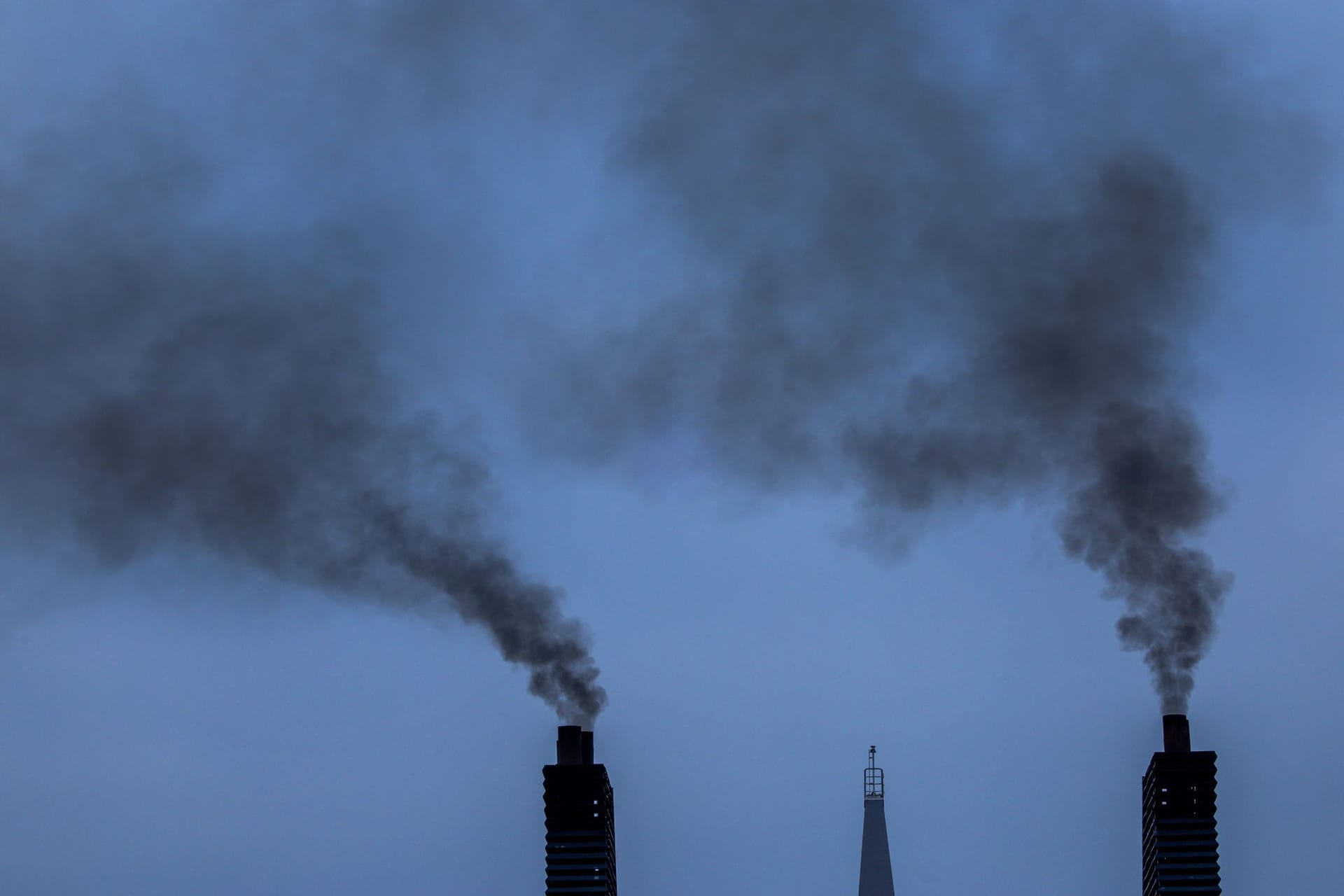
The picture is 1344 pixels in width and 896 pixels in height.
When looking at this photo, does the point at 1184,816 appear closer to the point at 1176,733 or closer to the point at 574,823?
the point at 1176,733

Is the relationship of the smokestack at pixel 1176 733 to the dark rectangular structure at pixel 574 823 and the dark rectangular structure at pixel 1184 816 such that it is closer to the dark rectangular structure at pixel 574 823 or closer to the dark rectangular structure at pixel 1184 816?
the dark rectangular structure at pixel 1184 816

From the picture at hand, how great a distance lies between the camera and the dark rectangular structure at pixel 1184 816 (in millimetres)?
90500

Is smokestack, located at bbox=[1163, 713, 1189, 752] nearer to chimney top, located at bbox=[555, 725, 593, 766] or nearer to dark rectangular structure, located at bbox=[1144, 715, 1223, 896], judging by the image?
dark rectangular structure, located at bbox=[1144, 715, 1223, 896]

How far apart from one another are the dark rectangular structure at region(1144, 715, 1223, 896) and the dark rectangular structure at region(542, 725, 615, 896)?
14.7 meters

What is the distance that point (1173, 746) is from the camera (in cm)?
9069

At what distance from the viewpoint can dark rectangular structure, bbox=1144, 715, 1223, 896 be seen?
90.5 meters

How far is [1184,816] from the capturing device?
90.8 metres

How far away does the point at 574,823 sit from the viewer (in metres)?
92.2

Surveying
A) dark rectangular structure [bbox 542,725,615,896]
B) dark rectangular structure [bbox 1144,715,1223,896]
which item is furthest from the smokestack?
dark rectangular structure [bbox 542,725,615,896]

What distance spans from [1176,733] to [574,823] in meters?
16.0

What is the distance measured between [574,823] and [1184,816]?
16006mm

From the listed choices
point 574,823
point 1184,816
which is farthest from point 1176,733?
point 574,823

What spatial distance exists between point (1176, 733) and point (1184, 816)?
85.8 inches

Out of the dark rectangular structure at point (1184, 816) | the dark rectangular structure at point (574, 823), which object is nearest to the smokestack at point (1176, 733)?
the dark rectangular structure at point (1184, 816)
